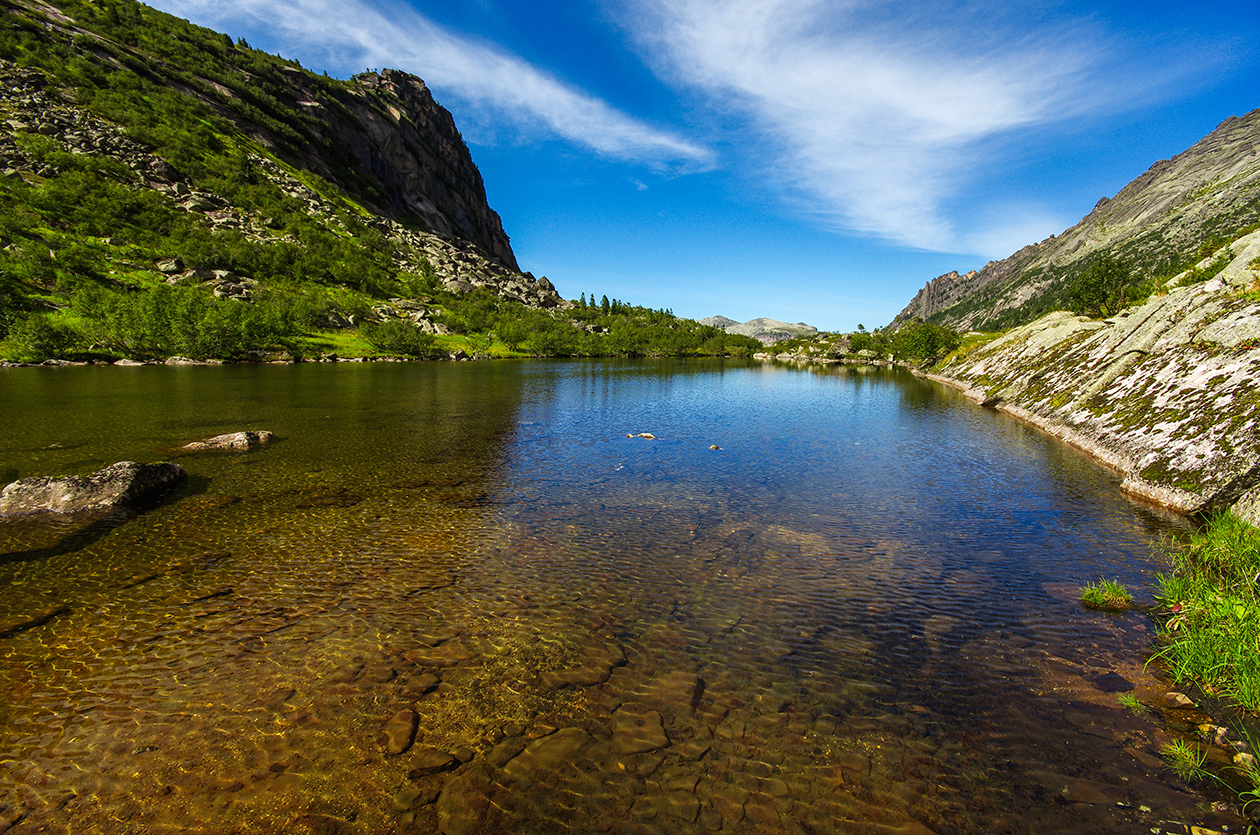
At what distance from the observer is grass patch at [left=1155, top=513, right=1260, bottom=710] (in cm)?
964

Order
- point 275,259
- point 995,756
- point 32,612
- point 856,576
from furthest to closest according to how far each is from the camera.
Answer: point 275,259 < point 856,576 < point 32,612 < point 995,756

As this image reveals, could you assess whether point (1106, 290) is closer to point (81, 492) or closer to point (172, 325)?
point (81, 492)

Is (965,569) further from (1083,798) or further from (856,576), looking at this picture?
(1083,798)

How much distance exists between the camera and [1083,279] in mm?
111500

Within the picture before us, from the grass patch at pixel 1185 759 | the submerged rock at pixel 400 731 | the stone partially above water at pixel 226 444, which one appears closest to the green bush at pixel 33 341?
the stone partially above water at pixel 226 444

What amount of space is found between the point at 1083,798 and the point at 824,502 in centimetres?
1649

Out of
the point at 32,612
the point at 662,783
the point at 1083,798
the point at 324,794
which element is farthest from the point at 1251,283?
the point at 32,612

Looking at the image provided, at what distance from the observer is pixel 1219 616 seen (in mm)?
10914

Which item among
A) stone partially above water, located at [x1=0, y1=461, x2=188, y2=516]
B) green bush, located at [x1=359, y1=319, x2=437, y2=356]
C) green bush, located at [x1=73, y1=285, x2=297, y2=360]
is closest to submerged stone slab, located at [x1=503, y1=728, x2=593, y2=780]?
stone partially above water, located at [x1=0, y1=461, x2=188, y2=516]

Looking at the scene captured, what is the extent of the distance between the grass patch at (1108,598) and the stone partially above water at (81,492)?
3776 cm

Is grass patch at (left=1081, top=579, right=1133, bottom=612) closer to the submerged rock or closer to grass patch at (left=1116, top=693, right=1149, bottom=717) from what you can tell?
grass patch at (left=1116, top=693, right=1149, bottom=717)


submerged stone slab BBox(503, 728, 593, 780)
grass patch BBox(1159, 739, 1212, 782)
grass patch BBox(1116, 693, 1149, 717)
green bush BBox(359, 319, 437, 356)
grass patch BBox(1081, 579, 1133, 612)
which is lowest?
submerged stone slab BBox(503, 728, 593, 780)

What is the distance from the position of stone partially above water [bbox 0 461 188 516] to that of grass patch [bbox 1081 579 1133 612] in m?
37.8

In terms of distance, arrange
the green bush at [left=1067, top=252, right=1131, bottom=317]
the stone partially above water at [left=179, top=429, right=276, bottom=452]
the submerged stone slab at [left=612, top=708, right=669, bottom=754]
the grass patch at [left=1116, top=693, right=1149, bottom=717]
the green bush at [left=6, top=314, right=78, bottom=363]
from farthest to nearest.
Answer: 1. the green bush at [left=1067, top=252, right=1131, bottom=317]
2. the green bush at [left=6, top=314, right=78, bottom=363]
3. the stone partially above water at [left=179, top=429, right=276, bottom=452]
4. the grass patch at [left=1116, top=693, right=1149, bottom=717]
5. the submerged stone slab at [left=612, top=708, right=669, bottom=754]
